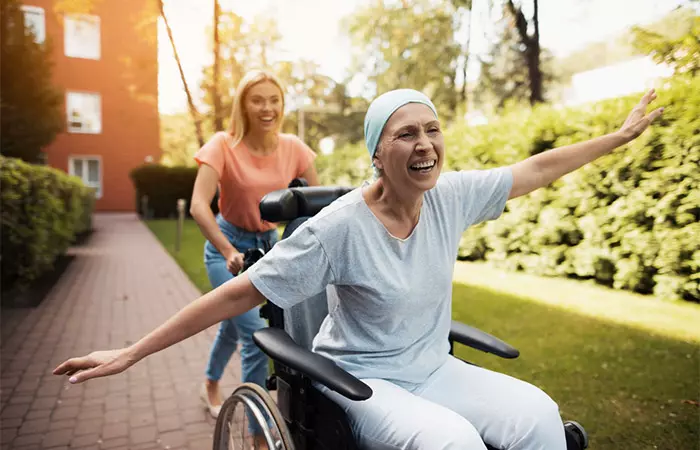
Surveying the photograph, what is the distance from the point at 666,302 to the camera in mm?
5441

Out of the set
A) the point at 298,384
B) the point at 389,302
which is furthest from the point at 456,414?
the point at 298,384

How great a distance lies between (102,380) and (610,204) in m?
5.31

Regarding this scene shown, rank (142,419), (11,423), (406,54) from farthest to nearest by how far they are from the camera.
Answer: (406,54)
(142,419)
(11,423)

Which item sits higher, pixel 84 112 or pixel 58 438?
pixel 84 112

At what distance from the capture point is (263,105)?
2.78m

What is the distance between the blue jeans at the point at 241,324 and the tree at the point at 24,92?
613 inches

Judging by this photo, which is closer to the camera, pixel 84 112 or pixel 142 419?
pixel 142 419

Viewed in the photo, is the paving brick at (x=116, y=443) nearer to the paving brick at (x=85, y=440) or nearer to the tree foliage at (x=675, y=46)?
the paving brick at (x=85, y=440)

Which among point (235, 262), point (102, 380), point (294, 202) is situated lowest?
point (102, 380)

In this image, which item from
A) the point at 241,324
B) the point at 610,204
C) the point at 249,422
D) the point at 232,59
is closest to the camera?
the point at 249,422

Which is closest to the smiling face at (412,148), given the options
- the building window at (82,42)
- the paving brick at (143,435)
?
the paving brick at (143,435)

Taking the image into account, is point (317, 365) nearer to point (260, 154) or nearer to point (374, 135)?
point (374, 135)

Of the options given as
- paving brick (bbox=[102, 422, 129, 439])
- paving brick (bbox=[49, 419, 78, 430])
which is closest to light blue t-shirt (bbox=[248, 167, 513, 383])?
paving brick (bbox=[102, 422, 129, 439])

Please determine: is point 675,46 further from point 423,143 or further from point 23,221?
point 23,221
